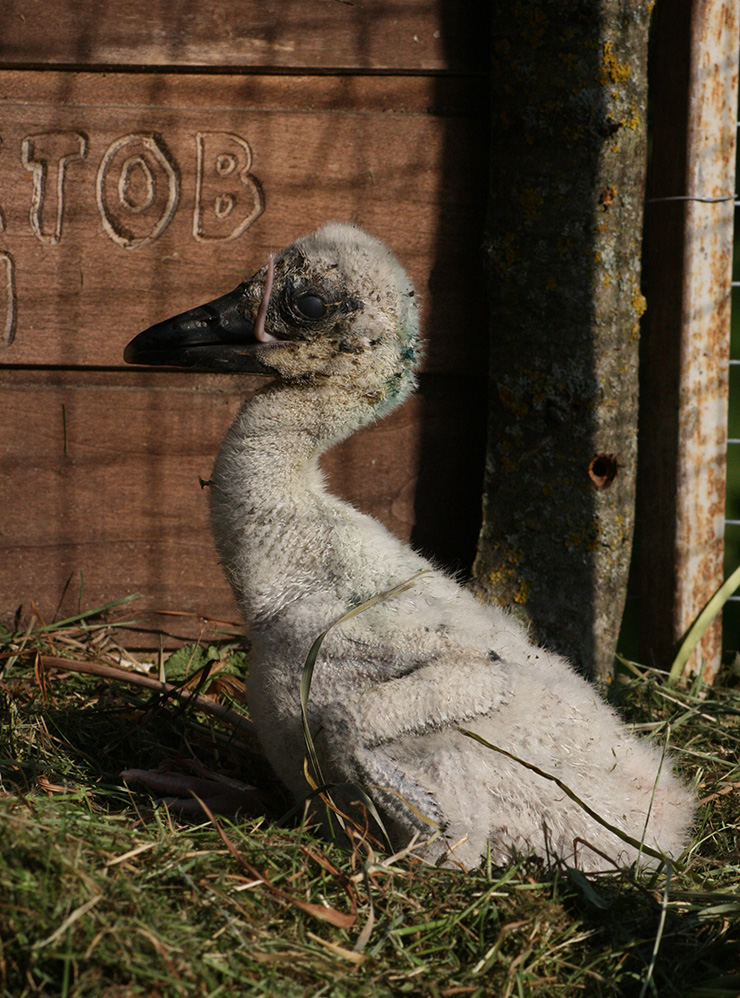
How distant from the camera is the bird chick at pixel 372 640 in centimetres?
162

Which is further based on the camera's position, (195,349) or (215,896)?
(195,349)

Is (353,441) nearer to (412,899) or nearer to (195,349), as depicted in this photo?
(195,349)

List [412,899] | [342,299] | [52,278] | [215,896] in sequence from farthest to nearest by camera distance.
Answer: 1. [52,278]
2. [342,299]
3. [412,899]
4. [215,896]

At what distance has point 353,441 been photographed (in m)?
2.69

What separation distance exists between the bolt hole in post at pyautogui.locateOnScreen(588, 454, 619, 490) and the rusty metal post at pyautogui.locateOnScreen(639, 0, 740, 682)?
417 millimetres

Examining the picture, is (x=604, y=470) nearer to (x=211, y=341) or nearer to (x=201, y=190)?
(x=211, y=341)

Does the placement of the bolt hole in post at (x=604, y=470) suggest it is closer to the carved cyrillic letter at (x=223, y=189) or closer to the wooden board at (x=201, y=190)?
the wooden board at (x=201, y=190)

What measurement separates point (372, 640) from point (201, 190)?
1553mm

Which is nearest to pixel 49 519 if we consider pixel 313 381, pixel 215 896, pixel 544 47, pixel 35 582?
pixel 35 582

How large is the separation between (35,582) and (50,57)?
1.50 metres

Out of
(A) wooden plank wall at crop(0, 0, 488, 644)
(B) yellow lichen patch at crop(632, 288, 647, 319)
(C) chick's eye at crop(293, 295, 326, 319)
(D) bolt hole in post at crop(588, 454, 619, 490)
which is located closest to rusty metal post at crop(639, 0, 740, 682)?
(B) yellow lichen patch at crop(632, 288, 647, 319)

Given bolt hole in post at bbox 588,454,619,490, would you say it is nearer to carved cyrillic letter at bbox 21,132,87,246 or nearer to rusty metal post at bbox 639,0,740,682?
rusty metal post at bbox 639,0,740,682

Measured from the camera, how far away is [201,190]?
8.55ft

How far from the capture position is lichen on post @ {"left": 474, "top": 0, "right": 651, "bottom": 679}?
7.57ft
